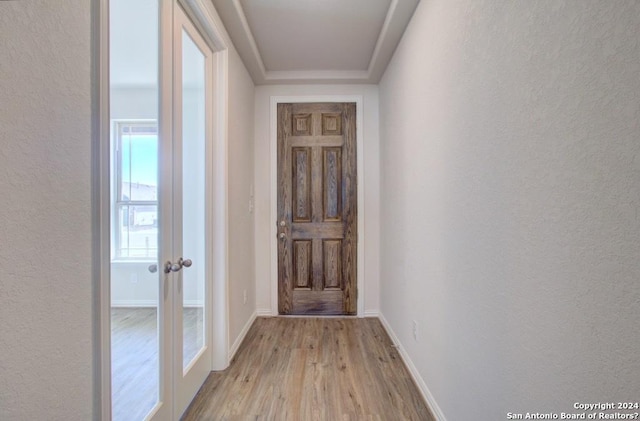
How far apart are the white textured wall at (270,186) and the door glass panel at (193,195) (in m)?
1.26

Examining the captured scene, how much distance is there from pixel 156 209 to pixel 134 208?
16 cm

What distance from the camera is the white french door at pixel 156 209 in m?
1.22

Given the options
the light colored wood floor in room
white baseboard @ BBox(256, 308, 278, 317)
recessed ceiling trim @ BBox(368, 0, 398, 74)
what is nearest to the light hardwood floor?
the light colored wood floor in room

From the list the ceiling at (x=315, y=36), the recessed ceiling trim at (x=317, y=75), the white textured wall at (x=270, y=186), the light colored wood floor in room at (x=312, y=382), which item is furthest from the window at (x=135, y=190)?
the recessed ceiling trim at (x=317, y=75)

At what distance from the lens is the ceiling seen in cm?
215

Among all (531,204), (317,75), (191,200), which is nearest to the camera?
(531,204)

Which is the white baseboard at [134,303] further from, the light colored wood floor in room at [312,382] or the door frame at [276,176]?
the door frame at [276,176]

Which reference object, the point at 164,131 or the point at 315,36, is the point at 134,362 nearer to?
the point at 164,131

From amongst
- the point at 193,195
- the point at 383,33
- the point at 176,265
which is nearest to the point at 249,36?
the point at 383,33

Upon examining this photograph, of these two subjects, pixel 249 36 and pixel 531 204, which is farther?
pixel 249 36

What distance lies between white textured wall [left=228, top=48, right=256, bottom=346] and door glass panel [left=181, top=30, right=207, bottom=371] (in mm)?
343

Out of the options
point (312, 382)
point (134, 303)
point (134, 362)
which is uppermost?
point (134, 303)

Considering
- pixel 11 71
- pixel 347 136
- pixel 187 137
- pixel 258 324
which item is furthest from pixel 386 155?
pixel 11 71

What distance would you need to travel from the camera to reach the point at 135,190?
1.36 m
